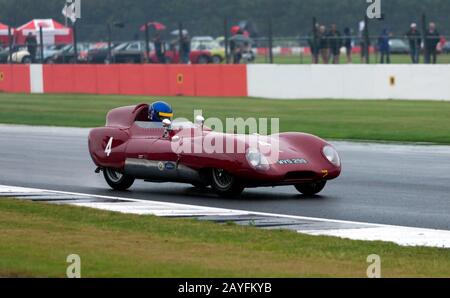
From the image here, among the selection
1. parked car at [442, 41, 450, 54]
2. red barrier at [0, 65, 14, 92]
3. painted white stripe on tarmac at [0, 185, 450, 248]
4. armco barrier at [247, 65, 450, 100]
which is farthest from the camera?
red barrier at [0, 65, 14, 92]

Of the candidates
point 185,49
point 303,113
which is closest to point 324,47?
point 303,113

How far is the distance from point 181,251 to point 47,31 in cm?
3872

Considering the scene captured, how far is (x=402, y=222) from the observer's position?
11.8 metres

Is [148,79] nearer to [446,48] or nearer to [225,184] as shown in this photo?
[446,48]

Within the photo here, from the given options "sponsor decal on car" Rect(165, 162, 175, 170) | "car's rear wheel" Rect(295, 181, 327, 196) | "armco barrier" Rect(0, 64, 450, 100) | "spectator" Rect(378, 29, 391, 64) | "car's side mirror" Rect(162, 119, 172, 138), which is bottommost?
"car's rear wheel" Rect(295, 181, 327, 196)

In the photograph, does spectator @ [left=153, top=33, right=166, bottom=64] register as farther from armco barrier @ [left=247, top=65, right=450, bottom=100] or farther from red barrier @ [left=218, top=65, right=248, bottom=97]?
armco barrier @ [left=247, top=65, right=450, bottom=100]

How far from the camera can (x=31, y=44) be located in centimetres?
4438

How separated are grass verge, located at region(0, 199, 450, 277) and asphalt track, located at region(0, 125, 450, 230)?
161 centimetres

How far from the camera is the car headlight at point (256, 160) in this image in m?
13.5

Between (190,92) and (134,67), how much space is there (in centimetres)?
267

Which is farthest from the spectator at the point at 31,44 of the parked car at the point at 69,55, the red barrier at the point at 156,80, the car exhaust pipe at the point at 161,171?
the car exhaust pipe at the point at 161,171

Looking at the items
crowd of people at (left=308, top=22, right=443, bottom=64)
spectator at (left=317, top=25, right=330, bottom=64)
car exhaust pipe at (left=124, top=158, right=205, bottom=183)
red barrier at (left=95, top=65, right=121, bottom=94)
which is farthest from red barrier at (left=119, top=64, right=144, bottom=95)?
car exhaust pipe at (left=124, top=158, right=205, bottom=183)

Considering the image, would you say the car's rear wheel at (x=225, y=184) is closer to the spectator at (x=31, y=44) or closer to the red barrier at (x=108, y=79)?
the red barrier at (x=108, y=79)

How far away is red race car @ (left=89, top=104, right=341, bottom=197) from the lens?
13.6 metres
